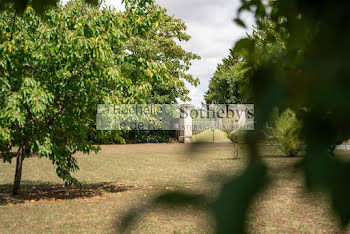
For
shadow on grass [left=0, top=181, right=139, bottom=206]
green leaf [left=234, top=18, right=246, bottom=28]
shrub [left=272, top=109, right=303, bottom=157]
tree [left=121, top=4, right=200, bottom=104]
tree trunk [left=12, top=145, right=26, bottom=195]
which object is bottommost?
shadow on grass [left=0, top=181, right=139, bottom=206]

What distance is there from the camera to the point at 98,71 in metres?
6.29

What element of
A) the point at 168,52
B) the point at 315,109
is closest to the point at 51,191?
the point at 315,109

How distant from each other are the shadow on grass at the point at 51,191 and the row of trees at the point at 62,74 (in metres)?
0.36

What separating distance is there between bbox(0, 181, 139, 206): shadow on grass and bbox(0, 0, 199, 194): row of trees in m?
0.36

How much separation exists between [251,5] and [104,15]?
A: 5883mm

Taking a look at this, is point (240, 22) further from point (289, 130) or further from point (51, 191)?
point (51, 191)

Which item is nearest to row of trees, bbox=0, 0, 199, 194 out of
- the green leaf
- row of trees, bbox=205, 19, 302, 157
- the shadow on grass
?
the shadow on grass

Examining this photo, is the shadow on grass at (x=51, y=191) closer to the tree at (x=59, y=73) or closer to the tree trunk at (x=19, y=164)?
the tree trunk at (x=19, y=164)

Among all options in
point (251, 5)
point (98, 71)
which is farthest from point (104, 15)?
point (251, 5)

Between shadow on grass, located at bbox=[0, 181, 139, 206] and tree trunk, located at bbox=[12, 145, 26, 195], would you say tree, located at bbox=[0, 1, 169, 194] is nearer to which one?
tree trunk, located at bbox=[12, 145, 26, 195]

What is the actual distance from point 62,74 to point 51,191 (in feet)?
9.29

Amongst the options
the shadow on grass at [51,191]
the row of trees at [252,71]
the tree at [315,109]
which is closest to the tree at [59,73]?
the shadow on grass at [51,191]

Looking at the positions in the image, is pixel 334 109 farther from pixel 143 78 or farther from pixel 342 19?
pixel 143 78

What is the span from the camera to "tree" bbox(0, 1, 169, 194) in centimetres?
586
